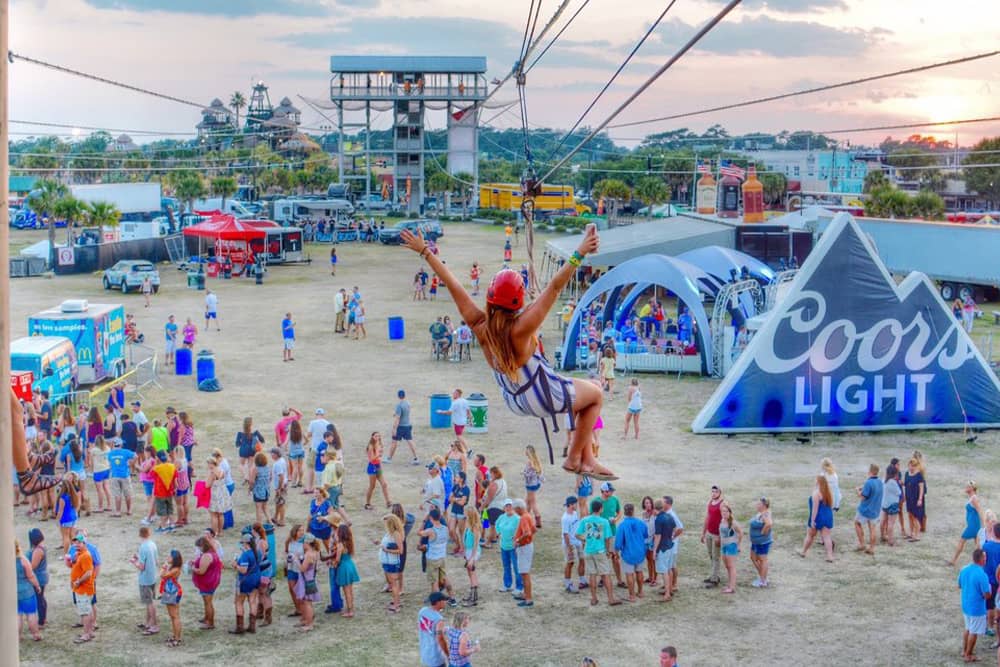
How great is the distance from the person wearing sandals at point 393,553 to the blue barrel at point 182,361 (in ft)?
52.4

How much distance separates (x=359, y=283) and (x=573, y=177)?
94.6 metres

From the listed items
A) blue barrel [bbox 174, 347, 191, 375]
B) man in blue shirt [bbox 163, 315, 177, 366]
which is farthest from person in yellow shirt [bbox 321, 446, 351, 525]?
man in blue shirt [bbox 163, 315, 177, 366]

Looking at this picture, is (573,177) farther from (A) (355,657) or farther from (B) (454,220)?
(A) (355,657)

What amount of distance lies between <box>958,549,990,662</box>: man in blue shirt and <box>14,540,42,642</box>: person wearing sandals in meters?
11.1

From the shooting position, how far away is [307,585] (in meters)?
14.0

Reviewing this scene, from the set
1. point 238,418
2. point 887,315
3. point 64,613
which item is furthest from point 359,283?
point 64,613

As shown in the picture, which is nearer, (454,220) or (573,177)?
(454,220)

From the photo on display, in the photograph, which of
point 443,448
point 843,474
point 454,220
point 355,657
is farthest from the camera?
point 454,220

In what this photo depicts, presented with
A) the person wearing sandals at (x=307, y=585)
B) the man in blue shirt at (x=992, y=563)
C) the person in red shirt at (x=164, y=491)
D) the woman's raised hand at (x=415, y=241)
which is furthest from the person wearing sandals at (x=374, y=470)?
the woman's raised hand at (x=415, y=241)

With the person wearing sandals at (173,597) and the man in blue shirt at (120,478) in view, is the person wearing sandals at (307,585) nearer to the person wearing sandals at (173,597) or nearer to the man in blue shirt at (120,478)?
the person wearing sandals at (173,597)

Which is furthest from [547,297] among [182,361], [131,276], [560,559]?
[131,276]

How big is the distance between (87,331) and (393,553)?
46.1 feet

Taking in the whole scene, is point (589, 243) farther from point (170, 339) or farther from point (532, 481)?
point (170, 339)

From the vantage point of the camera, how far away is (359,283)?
49312mm
